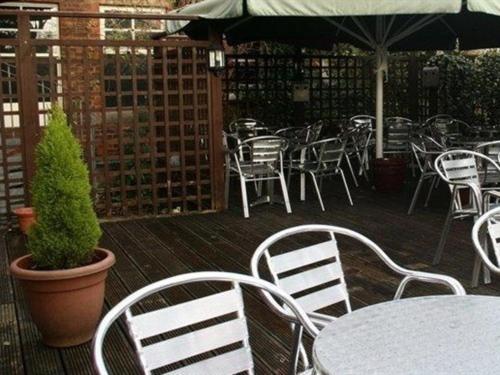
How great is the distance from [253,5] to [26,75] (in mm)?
2046

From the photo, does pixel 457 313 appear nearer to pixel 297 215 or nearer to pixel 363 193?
pixel 297 215

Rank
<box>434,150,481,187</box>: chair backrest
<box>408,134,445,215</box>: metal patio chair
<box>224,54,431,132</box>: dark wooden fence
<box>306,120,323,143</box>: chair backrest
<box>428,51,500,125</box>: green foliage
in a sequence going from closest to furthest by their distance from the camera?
<box>434,150,481,187</box>: chair backrest < <box>408,134,445,215</box>: metal patio chair < <box>306,120,323,143</box>: chair backrest < <box>224,54,431,132</box>: dark wooden fence < <box>428,51,500,125</box>: green foliage

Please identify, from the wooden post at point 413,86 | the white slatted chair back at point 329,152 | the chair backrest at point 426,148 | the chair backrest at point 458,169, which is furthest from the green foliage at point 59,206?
the wooden post at point 413,86

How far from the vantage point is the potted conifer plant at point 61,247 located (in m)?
2.98

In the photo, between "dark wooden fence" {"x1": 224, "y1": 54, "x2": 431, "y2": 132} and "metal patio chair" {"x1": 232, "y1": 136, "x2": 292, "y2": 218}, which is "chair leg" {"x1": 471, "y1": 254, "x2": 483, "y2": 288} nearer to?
"metal patio chair" {"x1": 232, "y1": 136, "x2": 292, "y2": 218}

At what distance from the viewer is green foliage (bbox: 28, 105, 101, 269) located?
2977 mm

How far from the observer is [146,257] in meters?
4.81

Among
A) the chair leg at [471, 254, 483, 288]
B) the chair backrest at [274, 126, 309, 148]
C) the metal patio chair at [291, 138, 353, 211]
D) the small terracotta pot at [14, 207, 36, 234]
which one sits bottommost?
the chair leg at [471, 254, 483, 288]

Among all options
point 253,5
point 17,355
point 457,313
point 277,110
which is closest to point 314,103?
point 277,110

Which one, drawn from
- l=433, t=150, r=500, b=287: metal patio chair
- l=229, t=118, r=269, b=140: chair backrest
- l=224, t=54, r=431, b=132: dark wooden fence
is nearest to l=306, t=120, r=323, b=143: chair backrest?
l=229, t=118, r=269, b=140: chair backrest

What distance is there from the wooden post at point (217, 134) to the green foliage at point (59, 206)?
3.39 metres

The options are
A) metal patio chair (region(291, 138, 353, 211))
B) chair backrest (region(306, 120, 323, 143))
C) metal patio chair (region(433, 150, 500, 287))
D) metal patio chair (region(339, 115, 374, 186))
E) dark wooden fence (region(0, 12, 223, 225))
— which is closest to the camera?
metal patio chair (region(433, 150, 500, 287))

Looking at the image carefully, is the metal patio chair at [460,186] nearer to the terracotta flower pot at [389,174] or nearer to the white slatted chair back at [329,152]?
the white slatted chair back at [329,152]

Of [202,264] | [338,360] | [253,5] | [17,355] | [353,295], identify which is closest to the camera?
[338,360]
